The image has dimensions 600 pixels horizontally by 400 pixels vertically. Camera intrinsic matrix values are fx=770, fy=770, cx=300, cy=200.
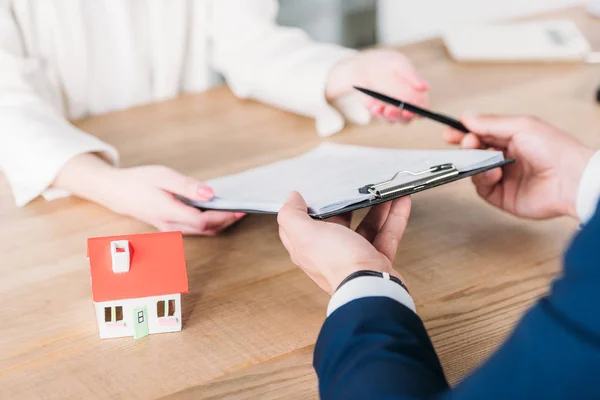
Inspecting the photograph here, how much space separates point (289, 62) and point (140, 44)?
0.99ft

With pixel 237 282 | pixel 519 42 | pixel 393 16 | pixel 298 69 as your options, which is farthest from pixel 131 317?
pixel 393 16

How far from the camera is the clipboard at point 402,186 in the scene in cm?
80

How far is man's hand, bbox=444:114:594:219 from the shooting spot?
993 mm

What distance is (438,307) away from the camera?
2.75 feet

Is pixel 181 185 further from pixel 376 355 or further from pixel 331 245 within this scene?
pixel 376 355

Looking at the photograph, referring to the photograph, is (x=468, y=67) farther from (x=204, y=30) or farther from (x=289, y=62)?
(x=204, y=30)

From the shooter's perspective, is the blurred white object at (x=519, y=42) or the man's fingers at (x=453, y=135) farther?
the blurred white object at (x=519, y=42)

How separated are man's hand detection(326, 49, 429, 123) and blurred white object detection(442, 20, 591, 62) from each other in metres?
0.35

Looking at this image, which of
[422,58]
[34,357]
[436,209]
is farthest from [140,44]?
[34,357]

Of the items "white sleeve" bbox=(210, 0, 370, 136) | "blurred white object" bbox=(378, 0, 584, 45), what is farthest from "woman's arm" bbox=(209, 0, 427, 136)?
"blurred white object" bbox=(378, 0, 584, 45)

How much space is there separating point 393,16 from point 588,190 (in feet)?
5.01

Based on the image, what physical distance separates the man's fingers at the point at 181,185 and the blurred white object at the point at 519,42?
2.59 ft

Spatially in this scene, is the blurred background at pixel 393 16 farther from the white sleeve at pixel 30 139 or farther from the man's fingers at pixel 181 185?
the man's fingers at pixel 181 185

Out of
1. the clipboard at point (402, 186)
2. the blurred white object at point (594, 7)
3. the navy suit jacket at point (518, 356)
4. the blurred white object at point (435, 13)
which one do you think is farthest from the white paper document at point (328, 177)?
the blurred white object at point (435, 13)
